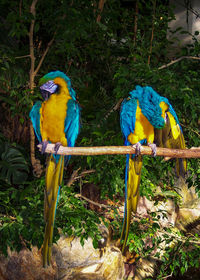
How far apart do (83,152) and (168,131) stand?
35 centimetres

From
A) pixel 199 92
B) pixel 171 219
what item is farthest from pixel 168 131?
pixel 171 219

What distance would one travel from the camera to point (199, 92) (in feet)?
5.29

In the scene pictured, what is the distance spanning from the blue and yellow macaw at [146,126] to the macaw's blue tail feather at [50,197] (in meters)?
0.24

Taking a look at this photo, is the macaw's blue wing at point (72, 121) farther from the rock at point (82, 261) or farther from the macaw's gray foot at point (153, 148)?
the rock at point (82, 261)

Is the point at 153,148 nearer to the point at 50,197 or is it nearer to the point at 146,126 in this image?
the point at 146,126

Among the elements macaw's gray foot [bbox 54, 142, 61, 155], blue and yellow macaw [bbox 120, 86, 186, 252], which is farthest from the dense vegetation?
macaw's gray foot [bbox 54, 142, 61, 155]

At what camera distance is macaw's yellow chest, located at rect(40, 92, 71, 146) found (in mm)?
974

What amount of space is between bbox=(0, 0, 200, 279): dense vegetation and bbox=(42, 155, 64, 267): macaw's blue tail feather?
462mm

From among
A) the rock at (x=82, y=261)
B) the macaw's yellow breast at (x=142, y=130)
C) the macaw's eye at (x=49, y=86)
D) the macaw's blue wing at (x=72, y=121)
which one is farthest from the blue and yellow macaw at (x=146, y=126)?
the rock at (x=82, y=261)

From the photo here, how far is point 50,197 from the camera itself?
2.96ft

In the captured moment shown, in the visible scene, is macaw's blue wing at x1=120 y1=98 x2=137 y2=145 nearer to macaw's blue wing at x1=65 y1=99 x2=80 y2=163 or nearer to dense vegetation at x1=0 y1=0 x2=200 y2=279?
macaw's blue wing at x1=65 y1=99 x2=80 y2=163

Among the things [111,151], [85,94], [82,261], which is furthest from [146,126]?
[82,261]

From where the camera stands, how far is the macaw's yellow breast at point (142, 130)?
3.51 feet

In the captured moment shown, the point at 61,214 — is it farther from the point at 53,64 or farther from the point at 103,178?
the point at 53,64
